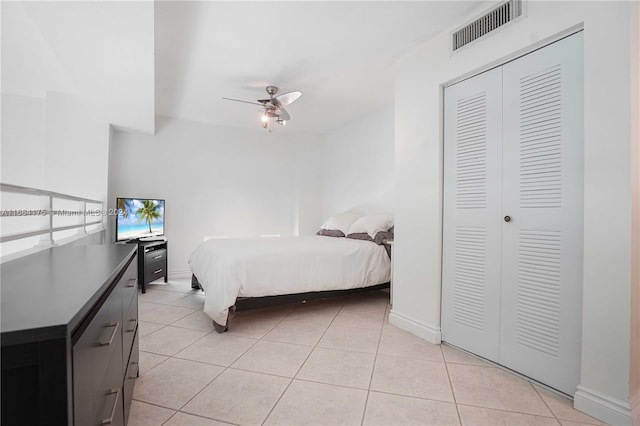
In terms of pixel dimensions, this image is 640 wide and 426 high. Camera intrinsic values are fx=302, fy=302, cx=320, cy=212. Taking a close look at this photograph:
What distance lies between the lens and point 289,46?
8.46 ft

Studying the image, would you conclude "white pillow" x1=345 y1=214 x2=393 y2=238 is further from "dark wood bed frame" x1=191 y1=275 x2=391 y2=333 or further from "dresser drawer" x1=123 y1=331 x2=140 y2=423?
"dresser drawer" x1=123 y1=331 x2=140 y2=423

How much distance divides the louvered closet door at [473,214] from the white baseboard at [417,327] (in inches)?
2.6

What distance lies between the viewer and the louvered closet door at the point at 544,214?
1660 millimetres

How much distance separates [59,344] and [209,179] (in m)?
4.86

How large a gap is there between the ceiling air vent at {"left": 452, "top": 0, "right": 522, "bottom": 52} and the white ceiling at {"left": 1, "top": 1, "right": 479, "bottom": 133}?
0.11 metres

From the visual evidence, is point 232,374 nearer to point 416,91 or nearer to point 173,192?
point 416,91

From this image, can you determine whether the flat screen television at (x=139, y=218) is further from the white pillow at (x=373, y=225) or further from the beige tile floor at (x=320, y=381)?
the white pillow at (x=373, y=225)

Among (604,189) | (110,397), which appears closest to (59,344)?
(110,397)

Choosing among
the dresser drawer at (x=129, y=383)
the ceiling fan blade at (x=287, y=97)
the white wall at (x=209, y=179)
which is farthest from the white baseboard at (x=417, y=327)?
the white wall at (x=209, y=179)

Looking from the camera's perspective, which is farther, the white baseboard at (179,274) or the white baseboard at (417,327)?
the white baseboard at (179,274)

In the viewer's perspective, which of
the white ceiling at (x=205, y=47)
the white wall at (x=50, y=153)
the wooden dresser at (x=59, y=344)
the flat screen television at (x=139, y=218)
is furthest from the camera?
the flat screen television at (x=139, y=218)

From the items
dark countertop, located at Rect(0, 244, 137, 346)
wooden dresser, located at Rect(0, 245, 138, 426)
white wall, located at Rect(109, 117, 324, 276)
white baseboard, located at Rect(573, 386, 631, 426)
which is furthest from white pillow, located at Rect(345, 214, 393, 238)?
wooden dresser, located at Rect(0, 245, 138, 426)

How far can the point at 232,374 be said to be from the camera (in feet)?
6.23

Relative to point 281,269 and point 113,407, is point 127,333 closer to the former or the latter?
point 113,407
